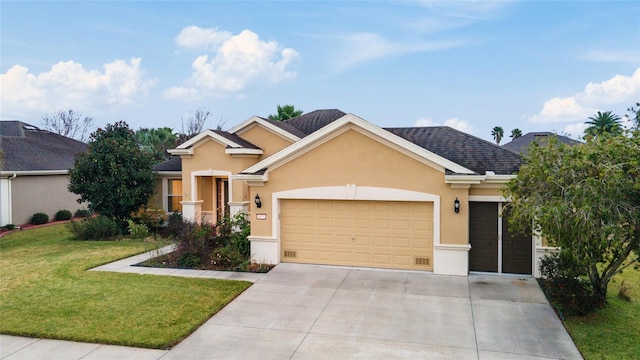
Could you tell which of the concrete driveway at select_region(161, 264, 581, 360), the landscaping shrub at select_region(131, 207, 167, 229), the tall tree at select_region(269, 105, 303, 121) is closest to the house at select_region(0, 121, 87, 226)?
the landscaping shrub at select_region(131, 207, 167, 229)

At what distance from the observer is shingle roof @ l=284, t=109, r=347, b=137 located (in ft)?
71.4

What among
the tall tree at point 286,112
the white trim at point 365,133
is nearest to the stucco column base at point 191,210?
the white trim at point 365,133

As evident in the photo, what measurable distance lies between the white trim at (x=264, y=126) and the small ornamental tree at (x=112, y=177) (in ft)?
15.8

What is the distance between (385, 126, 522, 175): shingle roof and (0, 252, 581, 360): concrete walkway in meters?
3.41

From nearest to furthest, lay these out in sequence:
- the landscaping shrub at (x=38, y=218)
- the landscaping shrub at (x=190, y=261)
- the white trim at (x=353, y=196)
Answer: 1. the white trim at (x=353, y=196)
2. the landscaping shrub at (x=190, y=261)
3. the landscaping shrub at (x=38, y=218)

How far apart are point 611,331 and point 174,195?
1853 cm

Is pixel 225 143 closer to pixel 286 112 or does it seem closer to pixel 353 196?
pixel 353 196

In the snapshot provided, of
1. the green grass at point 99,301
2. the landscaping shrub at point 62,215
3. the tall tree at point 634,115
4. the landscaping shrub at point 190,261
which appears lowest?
the green grass at point 99,301

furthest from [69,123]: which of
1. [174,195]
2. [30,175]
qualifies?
[174,195]

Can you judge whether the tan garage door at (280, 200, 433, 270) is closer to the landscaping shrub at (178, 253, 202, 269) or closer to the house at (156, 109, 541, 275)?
the house at (156, 109, 541, 275)

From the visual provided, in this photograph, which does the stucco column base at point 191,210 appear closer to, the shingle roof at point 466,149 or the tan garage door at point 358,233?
the tan garage door at point 358,233

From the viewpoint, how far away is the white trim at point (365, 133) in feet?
39.6

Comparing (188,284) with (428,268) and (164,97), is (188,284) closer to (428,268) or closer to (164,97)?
(428,268)

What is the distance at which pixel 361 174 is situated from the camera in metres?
12.8
